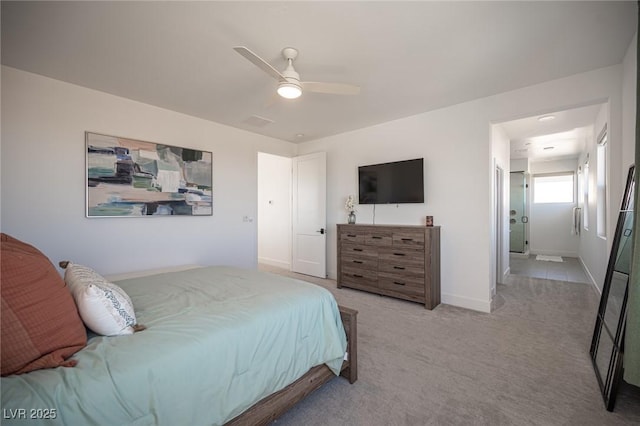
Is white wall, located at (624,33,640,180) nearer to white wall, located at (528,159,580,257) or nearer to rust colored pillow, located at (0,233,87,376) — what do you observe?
rust colored pillow, located at (0,233,87,376)

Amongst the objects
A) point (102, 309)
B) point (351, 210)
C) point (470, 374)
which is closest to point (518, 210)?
point (351, 210)

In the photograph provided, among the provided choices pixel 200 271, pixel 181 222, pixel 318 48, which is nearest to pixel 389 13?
pixel 318 48

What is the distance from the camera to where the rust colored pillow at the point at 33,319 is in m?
0.95

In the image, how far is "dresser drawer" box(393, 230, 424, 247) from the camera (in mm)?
3402

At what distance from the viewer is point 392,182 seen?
13.1 ft

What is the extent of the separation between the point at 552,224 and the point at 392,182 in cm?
626

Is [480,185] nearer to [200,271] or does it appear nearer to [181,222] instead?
[200,271]

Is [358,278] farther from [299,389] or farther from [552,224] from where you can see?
[552,224]

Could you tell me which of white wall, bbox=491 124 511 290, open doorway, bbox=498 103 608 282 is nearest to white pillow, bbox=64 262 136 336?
white wall, bbox=491 124 511 290

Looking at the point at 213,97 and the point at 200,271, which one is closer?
the point at 200,271

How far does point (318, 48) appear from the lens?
2.19 m

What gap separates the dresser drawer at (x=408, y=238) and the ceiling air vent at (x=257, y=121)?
2456 millimetres

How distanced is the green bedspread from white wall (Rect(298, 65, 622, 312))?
230 centimetres

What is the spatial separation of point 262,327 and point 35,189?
2.85m
